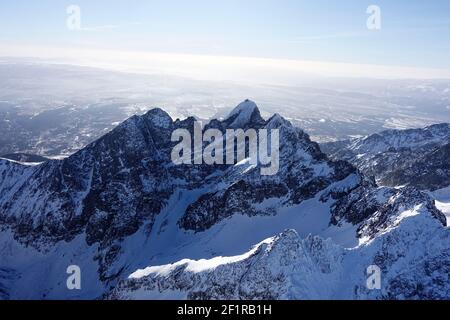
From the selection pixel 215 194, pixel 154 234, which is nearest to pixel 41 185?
pixel 154 234

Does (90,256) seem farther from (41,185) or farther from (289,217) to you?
(289,217)

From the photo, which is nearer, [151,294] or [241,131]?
[151,294]

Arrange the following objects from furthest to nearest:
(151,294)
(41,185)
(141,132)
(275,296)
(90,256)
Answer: (141,132)
(41,185)
(90,256)
(151,294)
(275,296)

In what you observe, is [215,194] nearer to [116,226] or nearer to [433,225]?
[116,226]

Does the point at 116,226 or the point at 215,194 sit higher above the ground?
the point at 215,194

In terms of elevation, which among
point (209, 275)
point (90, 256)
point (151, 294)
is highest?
point (209, 275)
